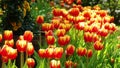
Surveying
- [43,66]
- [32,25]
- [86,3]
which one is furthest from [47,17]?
[86,3]

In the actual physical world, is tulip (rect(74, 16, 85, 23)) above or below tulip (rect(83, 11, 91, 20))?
above

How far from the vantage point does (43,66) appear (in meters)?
4.04

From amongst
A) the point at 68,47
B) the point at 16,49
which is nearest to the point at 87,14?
the point at 68,47

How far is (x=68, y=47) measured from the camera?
170 inches

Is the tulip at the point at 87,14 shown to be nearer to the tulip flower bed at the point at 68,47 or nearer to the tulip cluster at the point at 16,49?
the tulip flower bed at the point at 68,47

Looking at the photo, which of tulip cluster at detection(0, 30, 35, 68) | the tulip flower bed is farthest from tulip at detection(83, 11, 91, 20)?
tulip cluster at detection(0, 30, 35, 68)

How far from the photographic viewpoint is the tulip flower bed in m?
3.69

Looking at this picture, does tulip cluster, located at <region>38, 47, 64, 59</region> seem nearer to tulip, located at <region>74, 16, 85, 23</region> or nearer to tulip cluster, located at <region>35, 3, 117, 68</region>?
tulip cluster, located at <region>35, 3, 117, 68</region>

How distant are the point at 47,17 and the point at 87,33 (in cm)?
428

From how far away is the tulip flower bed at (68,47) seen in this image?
12.1ft

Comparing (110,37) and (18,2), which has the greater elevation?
(18,2)

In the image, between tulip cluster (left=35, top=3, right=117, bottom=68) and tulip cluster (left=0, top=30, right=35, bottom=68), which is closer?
tulip cluster (left=0, top=30, right=35, bottom=68)

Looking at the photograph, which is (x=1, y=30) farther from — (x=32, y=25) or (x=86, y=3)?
(x=86, y=3)

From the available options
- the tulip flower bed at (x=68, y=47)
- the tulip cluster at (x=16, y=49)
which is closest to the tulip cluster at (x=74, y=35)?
the tulip flower bed at (x=68, y=47)
